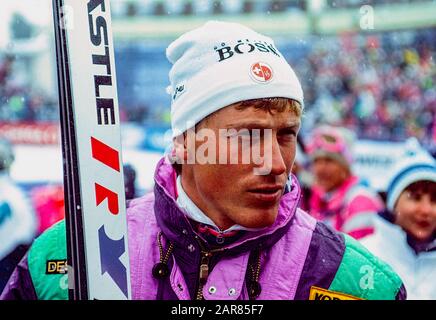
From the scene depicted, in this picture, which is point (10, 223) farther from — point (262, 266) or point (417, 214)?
point (417, 214)

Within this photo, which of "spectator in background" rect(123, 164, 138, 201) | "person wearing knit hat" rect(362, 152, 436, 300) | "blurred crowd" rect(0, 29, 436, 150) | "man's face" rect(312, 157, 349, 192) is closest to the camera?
"spectator in background" rect(123, 164, 138, 201)

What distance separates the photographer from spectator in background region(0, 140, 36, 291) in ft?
4.06

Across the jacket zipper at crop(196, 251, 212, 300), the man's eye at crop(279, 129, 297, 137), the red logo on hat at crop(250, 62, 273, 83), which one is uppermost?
the red logo on hat at crop(250, 62, 273, 83)

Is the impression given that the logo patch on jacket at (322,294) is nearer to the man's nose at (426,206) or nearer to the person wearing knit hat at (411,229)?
the person wearing knit hat at (411,229)

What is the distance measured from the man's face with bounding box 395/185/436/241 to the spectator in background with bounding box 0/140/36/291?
1.01 metres

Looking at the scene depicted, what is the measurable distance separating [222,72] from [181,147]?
0.16m

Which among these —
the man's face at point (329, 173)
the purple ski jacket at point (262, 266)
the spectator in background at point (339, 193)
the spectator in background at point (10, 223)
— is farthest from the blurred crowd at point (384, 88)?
the purple ski jacket at point (262, 266)

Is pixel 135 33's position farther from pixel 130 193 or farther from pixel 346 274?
pixel 346 274

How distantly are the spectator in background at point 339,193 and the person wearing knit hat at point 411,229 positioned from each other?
0.20 meters

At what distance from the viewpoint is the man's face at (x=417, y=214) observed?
63.7 inches

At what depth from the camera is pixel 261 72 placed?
1.01 meters

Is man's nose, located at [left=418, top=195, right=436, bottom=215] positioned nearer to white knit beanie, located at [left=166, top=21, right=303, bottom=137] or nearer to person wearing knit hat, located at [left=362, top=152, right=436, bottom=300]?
person wearing knit hat, located at [left=362, top=152, right=436, bottom=300]

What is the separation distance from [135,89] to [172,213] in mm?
2009

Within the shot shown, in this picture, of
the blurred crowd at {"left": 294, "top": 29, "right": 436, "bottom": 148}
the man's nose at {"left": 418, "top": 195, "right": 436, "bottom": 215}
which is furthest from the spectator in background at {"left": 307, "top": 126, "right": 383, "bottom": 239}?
the blurred crowd at {"left": 294, "top": 29, "right": 436, "bottom": 148}
